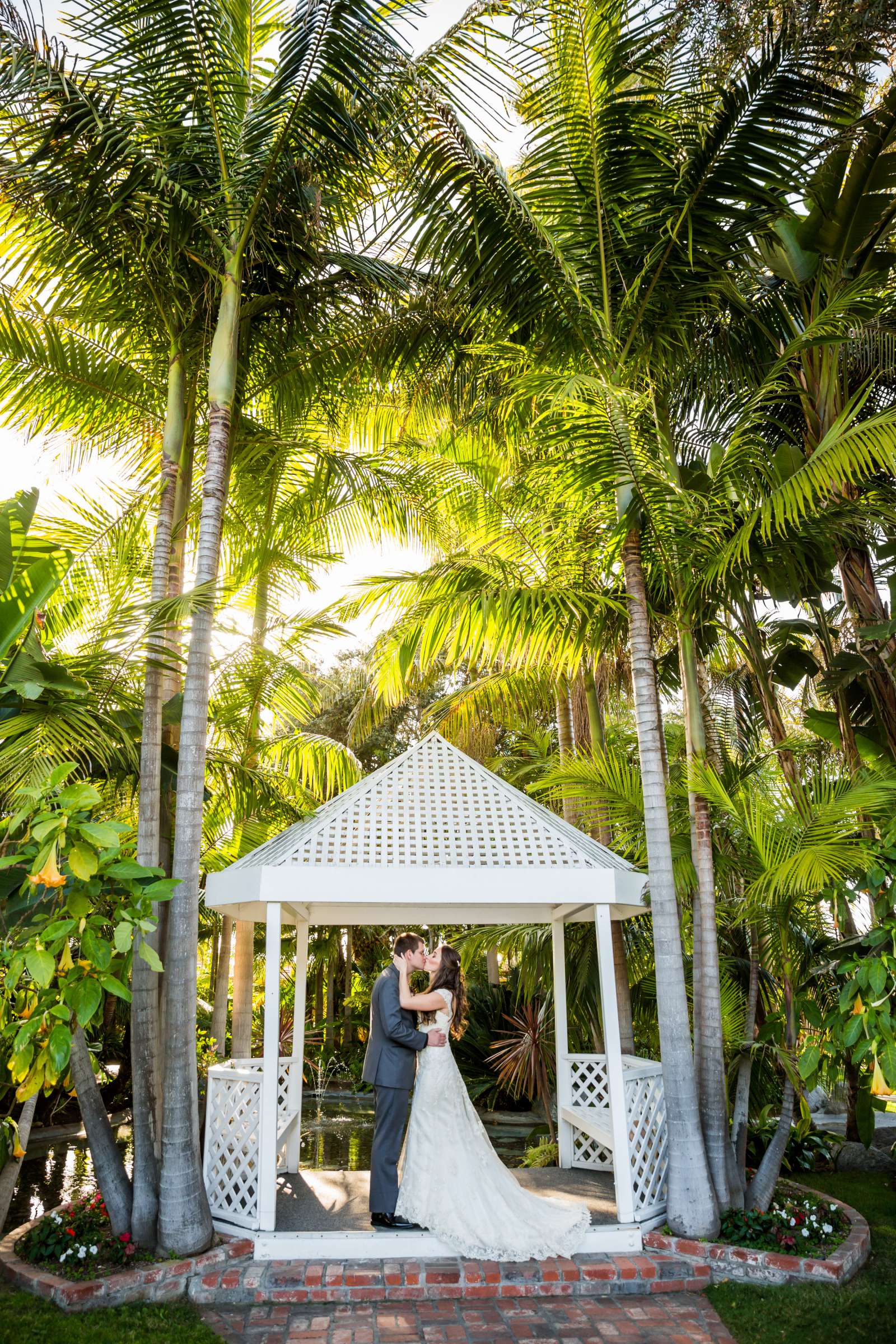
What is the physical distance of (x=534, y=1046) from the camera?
10.8 meters

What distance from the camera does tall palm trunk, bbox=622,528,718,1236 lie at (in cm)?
610

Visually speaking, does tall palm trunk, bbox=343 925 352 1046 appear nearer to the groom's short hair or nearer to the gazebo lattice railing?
the gazebo lattice railing

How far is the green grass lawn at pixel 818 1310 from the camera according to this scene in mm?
4945

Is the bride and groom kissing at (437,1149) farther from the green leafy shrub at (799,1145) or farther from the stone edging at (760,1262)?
the green leafy shrub at (799,1145)

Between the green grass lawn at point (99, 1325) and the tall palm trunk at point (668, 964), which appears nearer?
the green grass lawn at point (99, 1325)

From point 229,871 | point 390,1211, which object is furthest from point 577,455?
point 390,1211

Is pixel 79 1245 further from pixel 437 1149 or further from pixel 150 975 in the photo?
pixel 437 1149

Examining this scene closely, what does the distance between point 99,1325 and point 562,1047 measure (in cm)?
450

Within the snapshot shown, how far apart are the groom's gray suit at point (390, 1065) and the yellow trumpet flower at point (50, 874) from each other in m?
4.24

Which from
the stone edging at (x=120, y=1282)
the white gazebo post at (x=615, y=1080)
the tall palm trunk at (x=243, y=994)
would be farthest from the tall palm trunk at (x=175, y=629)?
the white gazebo post at (x=615, y=1080)

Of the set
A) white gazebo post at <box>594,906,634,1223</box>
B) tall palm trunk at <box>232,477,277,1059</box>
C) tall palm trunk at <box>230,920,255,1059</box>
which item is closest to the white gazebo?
white gazebo post at <box>594,906,634,1223</box>

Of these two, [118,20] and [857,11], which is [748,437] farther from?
[118,20]

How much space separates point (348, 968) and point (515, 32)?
1713 centimetres

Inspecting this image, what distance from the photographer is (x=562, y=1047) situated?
27.0ft
